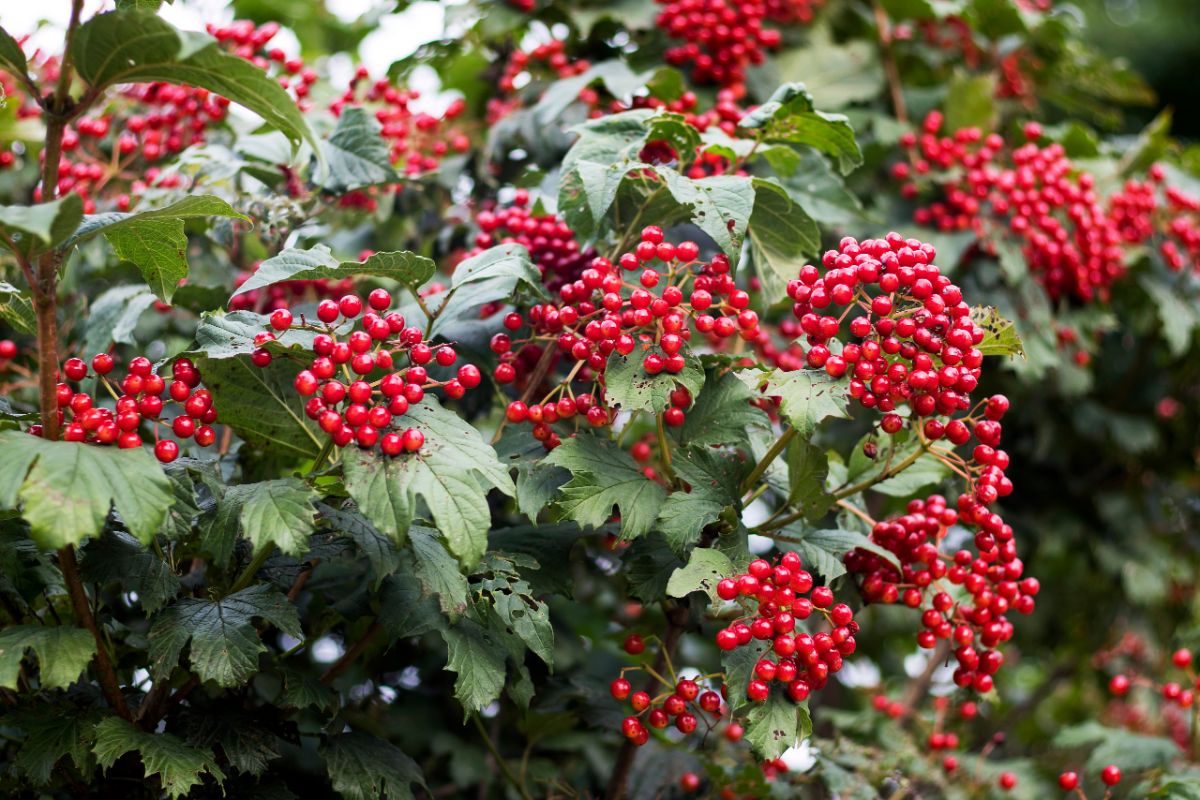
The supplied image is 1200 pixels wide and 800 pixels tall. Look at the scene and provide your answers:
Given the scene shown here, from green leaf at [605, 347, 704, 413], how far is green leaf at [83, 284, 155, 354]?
44.8 inches

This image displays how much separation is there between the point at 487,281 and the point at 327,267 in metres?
0.49

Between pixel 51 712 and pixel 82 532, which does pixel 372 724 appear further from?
pixel 82 532

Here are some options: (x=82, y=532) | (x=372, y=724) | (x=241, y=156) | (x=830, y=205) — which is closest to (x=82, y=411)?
(x=82, y=532)

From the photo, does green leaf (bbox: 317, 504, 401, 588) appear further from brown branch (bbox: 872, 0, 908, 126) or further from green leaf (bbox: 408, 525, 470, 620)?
brown branch (bbox: 872, 0, 908, 126)

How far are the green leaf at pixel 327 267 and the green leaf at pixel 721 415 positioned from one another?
0.55 m

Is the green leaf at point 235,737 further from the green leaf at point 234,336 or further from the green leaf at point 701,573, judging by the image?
the green leaf at point 701,573

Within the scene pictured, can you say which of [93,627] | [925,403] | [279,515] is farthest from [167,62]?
[925,403]

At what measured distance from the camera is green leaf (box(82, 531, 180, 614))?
5.33ft

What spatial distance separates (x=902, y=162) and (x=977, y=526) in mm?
1740

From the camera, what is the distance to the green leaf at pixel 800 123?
203 centimetres

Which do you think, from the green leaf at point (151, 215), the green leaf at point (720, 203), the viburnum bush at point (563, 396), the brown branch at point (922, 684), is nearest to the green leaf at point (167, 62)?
the viburnum bush at point (563, 396)

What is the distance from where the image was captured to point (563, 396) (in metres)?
1.90

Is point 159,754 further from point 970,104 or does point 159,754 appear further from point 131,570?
point 970,104

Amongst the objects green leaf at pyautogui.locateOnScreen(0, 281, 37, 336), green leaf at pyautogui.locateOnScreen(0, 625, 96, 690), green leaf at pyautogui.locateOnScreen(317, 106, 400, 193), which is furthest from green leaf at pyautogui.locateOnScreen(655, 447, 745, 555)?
green leaf at pyautogui.locateOnScreen(0, 281, 37, 336)
